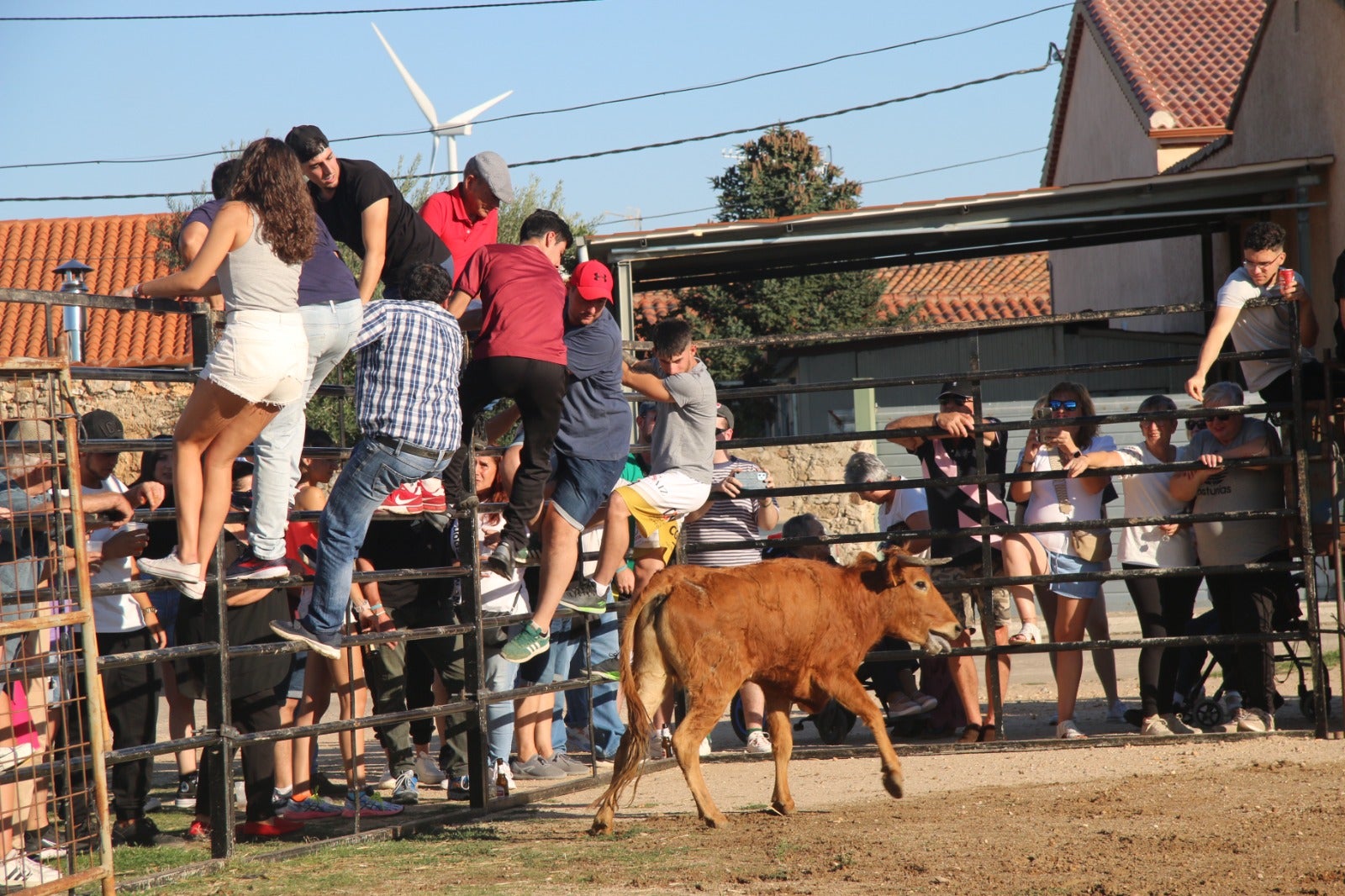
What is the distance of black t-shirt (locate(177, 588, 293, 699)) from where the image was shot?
21.5 ft

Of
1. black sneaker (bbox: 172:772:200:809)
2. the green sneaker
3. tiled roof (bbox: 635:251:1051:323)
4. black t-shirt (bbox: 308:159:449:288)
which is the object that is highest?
tiled roof (bbox: 635:251:1051:323)

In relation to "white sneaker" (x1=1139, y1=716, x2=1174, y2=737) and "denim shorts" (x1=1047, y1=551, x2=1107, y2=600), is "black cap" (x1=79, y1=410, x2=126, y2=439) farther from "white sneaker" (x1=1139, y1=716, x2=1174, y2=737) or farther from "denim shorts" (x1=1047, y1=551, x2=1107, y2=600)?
"white sneaker" (x1=1139, y1=716, x2=1174, y2=737)

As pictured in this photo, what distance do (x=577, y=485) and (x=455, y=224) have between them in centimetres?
165

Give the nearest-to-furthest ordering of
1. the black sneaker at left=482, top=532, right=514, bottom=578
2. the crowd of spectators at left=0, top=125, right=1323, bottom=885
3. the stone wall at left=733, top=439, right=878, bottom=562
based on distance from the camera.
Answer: the crowd of spectators at left=0, top=125, right=1323, bottom=885, the black sneaker at left=482, top=532, right=514, bottom=578, the stone wall at left=733, top=439, right=878, bottom=562

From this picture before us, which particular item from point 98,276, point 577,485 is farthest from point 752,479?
point 98,276

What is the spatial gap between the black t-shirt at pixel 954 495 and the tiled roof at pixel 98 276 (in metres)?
18.4

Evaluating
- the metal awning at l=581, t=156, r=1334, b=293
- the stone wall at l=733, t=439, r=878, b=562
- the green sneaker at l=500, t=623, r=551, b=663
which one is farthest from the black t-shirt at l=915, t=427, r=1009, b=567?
the stone wall at l=733, t=439, r=878, b=562

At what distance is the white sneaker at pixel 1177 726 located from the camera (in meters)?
8.32

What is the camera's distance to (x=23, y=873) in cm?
479

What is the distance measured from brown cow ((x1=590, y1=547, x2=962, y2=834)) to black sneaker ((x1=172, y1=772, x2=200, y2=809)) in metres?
3.35

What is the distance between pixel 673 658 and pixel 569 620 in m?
2.22

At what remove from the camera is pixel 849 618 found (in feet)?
22.3

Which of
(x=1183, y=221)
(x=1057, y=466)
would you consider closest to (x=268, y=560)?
(x=1057, y=466)

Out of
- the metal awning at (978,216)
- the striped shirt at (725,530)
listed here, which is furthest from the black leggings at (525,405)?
the metal awning at (978,216)
